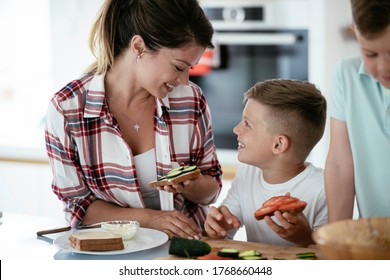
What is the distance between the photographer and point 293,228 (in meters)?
1.75

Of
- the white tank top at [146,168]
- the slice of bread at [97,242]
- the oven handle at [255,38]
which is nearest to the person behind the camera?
the slice of bread at [97,242]

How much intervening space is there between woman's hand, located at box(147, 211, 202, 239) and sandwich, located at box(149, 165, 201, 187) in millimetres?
85

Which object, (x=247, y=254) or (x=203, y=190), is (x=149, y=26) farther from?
(x=247, y=254)

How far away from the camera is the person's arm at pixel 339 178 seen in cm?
177

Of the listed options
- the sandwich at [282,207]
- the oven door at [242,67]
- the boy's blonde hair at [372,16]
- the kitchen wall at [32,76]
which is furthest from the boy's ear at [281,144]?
the kitchen wall at [32,76]

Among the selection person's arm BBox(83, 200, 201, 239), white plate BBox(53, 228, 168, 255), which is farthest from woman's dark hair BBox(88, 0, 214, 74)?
white plate BBox(53, 228, 168, 255)

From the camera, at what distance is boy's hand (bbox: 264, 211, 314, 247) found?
1720mm

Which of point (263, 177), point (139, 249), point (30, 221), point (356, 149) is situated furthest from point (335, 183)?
point (30, 221)

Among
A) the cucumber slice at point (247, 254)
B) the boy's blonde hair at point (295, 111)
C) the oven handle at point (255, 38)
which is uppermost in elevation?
the oven handle at point (255, 38)

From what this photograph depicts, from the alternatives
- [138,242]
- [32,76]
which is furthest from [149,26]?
[32,76]

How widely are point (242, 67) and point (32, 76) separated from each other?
1.25 metres

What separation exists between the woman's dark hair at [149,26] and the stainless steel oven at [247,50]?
1542 millimetres

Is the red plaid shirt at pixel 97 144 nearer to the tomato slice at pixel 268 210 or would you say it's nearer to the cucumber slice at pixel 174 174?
the cucumber slice at pixel 174 174

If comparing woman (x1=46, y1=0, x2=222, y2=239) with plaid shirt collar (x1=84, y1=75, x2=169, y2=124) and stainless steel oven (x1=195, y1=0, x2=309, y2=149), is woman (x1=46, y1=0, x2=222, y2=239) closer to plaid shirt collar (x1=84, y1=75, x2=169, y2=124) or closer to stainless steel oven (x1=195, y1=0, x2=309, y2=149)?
plaid shirt collar (x1=84, y1=75, x2=169, y2=124)
